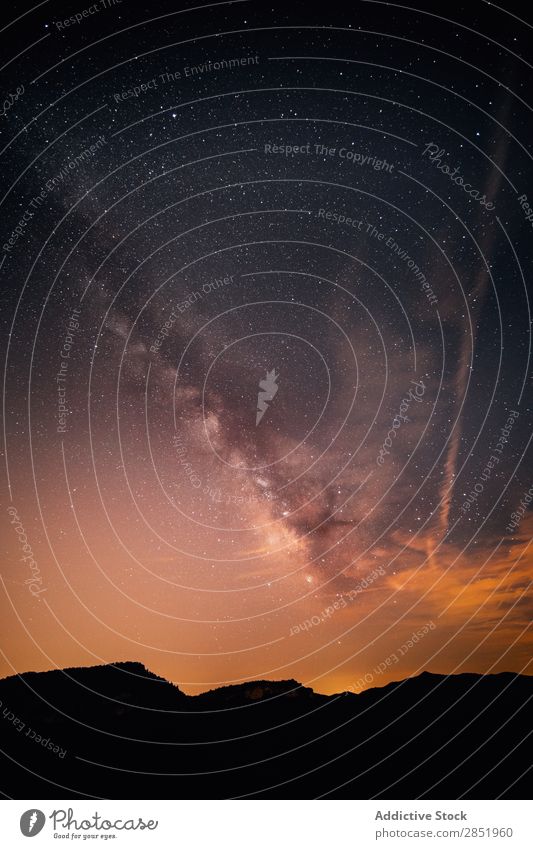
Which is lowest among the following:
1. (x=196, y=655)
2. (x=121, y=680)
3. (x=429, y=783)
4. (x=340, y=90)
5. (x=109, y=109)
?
(x=429, y=783)

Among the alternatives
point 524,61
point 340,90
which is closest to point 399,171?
point 340,90

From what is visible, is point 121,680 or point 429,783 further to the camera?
point 121,680

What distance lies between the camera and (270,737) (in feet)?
88.7

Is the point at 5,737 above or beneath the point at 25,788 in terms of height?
above

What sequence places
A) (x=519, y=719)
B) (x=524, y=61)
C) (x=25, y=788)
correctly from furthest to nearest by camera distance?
(x=519, y=719), (x=25, y=788), (x=524, y=61)

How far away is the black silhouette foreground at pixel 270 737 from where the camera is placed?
76.1 ft

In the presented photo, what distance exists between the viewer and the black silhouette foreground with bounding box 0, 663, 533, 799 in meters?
23.2

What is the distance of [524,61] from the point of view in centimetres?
1102
